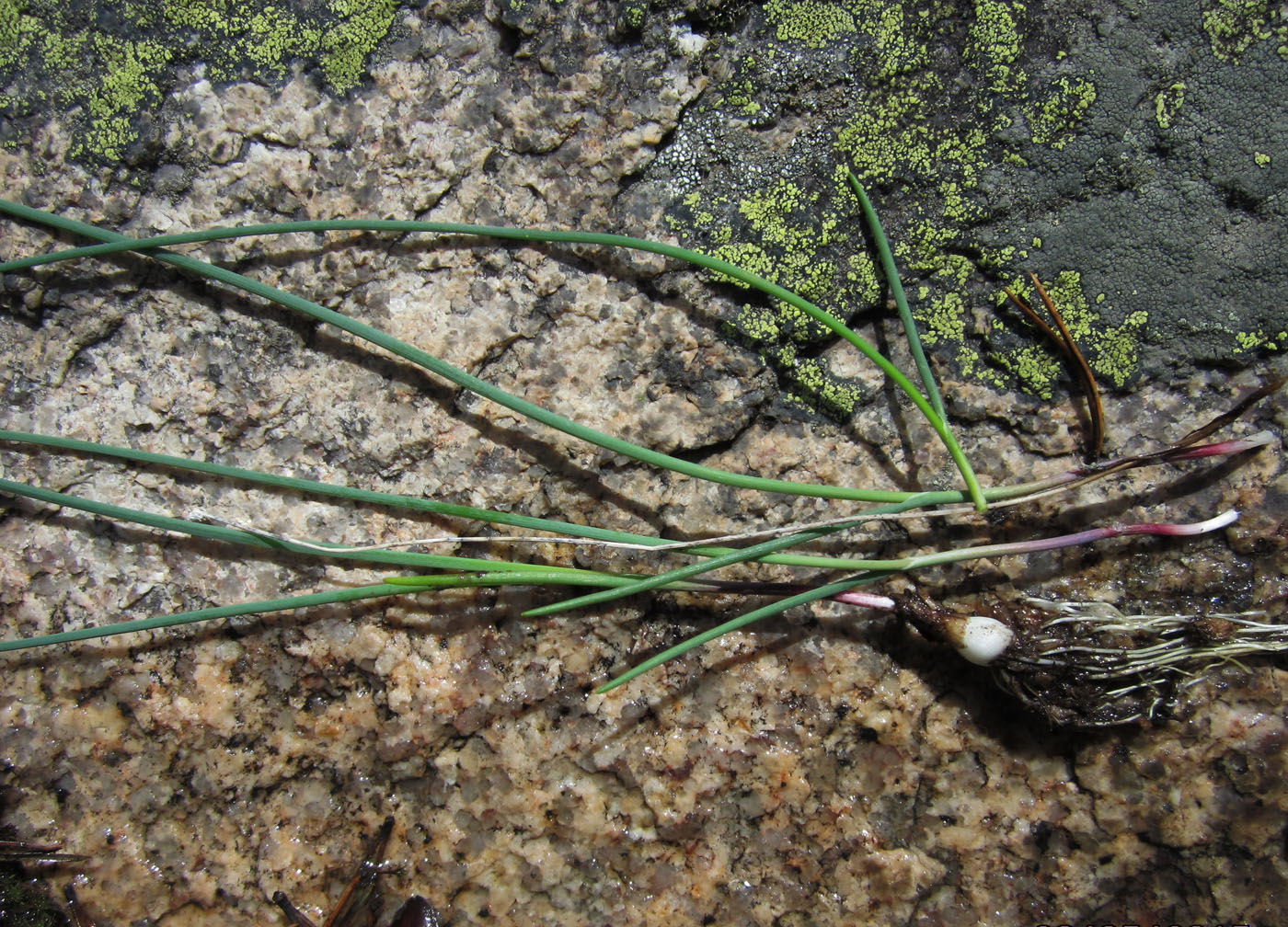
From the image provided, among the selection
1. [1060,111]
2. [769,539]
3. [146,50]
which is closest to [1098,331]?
[1060,111]

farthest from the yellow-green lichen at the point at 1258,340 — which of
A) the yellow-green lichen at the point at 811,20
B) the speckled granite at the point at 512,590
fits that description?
the yellow-green lichen at the point at 811,20

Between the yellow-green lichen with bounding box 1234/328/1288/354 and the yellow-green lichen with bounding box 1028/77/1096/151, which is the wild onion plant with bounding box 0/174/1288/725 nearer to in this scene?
the yellow-green lichen with bounding box 1234/328/1288/354

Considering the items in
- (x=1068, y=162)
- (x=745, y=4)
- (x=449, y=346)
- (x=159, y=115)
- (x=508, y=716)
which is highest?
(x=745, y=4)

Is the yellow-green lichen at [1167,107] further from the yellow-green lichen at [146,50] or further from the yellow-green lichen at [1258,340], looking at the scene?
the yellow-green lichen at [146,50]

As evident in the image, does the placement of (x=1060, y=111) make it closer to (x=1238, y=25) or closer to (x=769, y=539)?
(x=1238, y=25)

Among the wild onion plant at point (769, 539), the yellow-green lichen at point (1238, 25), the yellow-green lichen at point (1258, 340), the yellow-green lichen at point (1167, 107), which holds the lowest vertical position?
the wild onion plant at point (769, 539)

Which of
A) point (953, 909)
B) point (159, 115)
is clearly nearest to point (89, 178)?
point (159, 115)

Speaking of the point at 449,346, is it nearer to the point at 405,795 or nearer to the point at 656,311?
the point at 656,311

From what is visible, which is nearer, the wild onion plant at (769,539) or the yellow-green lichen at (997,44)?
the wild onion plant at (769,539)
